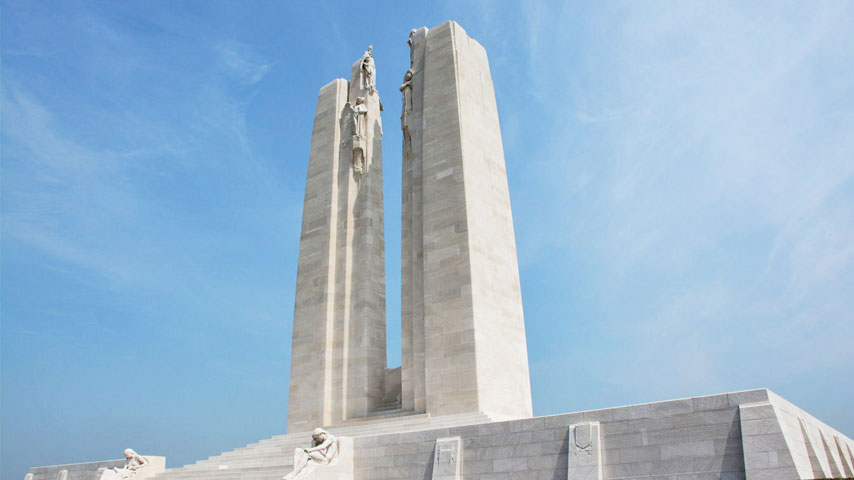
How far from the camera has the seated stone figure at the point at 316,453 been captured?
1348 cm

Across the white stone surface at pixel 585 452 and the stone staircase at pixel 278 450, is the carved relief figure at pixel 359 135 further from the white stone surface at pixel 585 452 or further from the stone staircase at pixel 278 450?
the white stone surface at pixel 585 452

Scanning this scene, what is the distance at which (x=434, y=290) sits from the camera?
18062 millimetres

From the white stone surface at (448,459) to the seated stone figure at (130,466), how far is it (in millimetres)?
8851

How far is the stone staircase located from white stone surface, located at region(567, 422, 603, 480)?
3870 millimetres

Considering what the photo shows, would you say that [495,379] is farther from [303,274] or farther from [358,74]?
[358,74]

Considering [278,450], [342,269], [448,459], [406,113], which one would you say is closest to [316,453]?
[448,459]

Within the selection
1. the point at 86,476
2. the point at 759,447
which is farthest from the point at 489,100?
the point at 86,476

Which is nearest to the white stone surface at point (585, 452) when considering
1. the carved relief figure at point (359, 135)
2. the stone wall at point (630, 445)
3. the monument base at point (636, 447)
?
the monument base at point (636, 447)

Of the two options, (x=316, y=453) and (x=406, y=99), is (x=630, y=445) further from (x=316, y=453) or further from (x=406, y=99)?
(x=406, y=99)

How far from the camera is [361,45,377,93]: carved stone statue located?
23.6 m

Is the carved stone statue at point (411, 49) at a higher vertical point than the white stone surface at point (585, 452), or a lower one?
higher

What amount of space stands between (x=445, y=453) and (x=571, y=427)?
8.91ft

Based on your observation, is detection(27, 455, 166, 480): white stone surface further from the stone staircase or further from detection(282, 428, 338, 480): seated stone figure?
detection(282, 428, 338, 480): seated stone figure

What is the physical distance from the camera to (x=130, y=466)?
1738 cm
